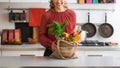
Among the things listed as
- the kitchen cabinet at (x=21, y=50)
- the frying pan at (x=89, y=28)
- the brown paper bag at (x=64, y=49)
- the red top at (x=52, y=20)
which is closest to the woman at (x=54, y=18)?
the red top at (x=52, y=20)

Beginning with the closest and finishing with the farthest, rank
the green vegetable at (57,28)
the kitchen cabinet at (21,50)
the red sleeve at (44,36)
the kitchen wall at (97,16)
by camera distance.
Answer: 1. the green vegetable at (57,28)
2. the red sleeve at (44,36)
3. the kitchen cabinet at (21,50)
4. the kitchen wall at (97,16)

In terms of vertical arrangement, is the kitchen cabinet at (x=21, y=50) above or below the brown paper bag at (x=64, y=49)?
below

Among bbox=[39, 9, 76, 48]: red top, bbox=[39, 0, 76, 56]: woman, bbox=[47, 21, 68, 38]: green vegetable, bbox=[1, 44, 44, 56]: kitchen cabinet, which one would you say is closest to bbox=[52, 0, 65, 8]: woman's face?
bbox=[39, 0, 76, 56]: woman

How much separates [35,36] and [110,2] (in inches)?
46.9

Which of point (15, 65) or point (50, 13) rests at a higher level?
point (50, 13)

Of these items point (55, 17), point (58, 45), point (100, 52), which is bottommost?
point (100, 52)

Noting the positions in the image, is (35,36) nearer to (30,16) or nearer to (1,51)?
A: (30,16)

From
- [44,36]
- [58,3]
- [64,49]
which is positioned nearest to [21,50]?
[44,36]

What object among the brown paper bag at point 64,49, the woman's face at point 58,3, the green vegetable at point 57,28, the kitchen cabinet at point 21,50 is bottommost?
the kitchen cabinet at point 21,50

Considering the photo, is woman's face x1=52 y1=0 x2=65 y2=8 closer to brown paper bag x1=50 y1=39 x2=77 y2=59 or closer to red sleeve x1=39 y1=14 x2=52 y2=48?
red sleeve x1=39 y1=14 x2=52 y2=48

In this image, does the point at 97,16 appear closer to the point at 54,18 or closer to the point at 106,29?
the point at 106,29

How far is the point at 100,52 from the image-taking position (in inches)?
131

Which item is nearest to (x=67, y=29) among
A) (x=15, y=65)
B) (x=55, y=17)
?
(x=55, y=17)

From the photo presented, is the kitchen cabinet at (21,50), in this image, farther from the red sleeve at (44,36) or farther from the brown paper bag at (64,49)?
the brown paper bag at (64,49)
